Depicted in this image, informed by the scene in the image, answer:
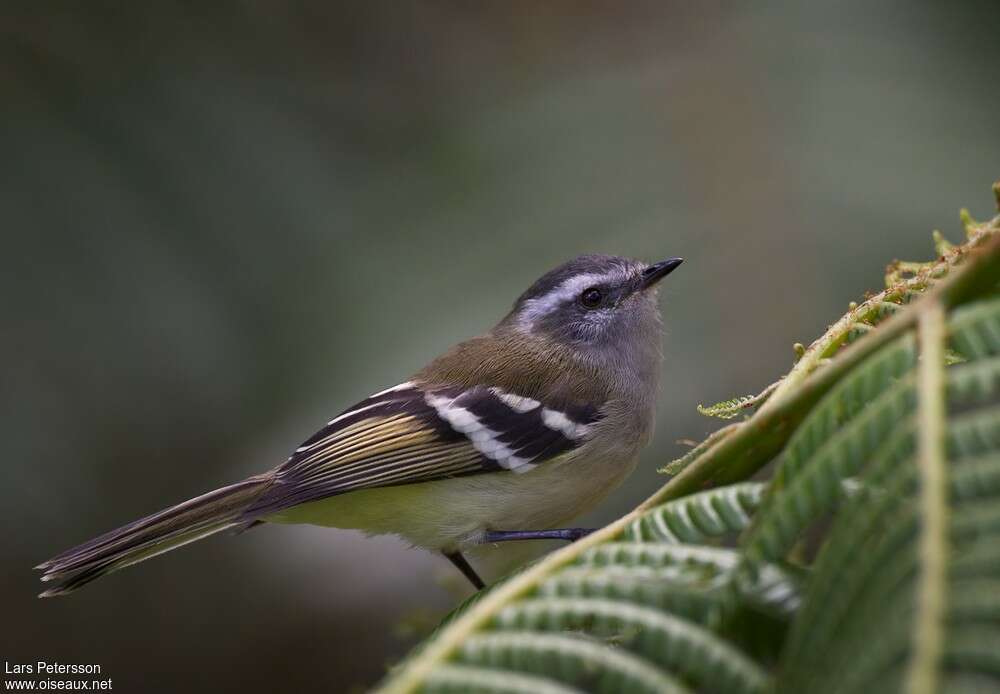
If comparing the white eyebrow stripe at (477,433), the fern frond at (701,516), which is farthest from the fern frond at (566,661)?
the white eyebrow stripe at (477,433)

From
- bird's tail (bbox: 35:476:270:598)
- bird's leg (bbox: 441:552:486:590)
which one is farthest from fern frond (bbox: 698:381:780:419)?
bird's tail (bbox: 35:476:270:598)

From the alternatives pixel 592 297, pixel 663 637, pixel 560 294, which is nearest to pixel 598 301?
pixel 592 297

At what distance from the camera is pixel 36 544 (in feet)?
14.4

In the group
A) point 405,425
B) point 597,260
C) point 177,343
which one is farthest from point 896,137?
point 177,343

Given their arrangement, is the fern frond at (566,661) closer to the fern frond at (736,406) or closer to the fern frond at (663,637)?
the fern frond at (663,637)

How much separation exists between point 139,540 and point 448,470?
0.81 m

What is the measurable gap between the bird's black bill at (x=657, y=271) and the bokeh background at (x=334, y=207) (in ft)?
0.72

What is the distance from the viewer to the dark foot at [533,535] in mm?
2483

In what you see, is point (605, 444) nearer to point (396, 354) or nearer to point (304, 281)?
point (396, 354)

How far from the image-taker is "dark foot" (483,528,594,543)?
248 cm

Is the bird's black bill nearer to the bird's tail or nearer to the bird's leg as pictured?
the bird's leg

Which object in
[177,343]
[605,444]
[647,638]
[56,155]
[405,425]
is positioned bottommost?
[647,638]

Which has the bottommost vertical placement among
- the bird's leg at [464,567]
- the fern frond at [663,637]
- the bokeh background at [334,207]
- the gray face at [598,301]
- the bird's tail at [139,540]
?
the fern frond at [663,637]

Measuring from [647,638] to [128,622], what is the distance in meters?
4.68
